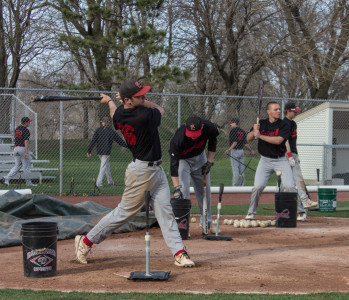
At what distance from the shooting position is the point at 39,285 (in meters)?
5.80

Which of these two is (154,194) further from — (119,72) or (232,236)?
(119,72)

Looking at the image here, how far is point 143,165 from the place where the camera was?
6.50 meters

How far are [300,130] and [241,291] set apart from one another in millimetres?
16402

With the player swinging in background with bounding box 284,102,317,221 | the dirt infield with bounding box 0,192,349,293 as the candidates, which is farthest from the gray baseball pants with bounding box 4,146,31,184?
the player swinging in background with bounding box 284,102,317,221

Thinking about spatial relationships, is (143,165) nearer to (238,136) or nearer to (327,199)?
(327,199)

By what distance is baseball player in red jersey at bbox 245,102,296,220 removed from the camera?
33.4 ft

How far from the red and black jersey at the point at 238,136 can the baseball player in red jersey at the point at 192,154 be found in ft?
27.2

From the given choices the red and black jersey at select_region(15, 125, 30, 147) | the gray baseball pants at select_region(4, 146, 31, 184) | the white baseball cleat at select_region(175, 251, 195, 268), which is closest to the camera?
the white baseball cleat at select_region(175, 251, 195, 268)

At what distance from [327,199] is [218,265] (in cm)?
676

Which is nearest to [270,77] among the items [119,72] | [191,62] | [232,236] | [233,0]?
[191,62]

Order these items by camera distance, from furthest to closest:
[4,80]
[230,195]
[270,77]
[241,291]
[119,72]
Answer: [270,77]
[4,80]
[119,72]
[230,195]
[241,291]

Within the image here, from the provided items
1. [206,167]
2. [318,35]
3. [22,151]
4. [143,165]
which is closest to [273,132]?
[206,167]

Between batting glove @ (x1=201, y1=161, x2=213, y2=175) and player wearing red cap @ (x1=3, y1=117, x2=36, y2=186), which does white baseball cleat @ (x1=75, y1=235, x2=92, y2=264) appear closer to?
batting glove @ (x1=201, y1=161, x2=213, y2=175)

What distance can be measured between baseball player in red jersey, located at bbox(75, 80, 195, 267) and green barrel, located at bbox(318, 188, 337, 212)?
23.1 feet
